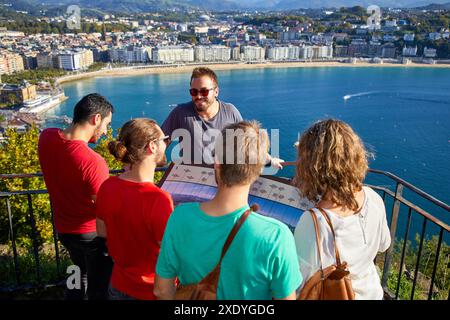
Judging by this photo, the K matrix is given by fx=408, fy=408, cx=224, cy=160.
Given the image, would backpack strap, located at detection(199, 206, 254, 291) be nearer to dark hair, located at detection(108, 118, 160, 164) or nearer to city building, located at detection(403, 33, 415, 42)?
dark hair, located at detection(108, 118, 160, 164)

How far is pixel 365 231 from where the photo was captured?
1.03 meters

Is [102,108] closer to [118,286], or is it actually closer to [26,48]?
[118,286]

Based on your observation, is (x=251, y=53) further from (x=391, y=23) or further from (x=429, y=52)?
(x=391, y=23)

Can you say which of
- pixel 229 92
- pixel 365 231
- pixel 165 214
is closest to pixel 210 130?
pixel 165 214

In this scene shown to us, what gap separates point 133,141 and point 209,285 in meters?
0.47

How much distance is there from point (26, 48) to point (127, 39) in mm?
19354

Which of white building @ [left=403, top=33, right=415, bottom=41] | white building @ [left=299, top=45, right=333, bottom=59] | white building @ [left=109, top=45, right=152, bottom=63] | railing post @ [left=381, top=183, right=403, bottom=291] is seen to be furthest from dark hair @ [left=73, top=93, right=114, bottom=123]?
white building @ [left=403, top=33, right=415, bottom=41]

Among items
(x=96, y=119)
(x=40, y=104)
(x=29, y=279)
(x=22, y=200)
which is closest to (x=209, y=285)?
(x=96, y=119)

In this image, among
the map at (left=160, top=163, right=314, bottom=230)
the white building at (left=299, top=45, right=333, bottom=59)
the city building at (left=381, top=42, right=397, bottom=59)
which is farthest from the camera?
the white building at (left=299, top=45, right=333, bottom=59)

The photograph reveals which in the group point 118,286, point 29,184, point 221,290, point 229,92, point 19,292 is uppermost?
point 221,290

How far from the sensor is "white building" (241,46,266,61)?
192 ft

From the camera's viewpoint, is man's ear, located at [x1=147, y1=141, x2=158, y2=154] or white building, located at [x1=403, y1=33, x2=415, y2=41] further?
white building, located at [x1=403, y1=33, x2=415, y2=41]

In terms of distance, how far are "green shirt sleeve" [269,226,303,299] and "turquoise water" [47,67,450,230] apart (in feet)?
45.5
